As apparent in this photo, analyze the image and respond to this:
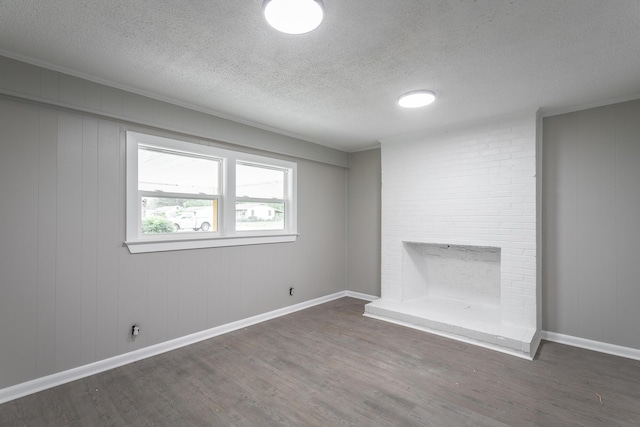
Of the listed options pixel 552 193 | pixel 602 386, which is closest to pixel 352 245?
pixel 552 193

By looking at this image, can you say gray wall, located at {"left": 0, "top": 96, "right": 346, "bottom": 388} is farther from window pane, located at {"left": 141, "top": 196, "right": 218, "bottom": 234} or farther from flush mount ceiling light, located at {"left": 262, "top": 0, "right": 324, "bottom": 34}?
flush mount ceiling light, located at {"left": 262, "top": 0, "right": 324, "bottom": 34}

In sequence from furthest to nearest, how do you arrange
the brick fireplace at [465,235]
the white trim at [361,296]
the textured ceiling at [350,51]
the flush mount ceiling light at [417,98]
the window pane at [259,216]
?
1. the white trim at [361,296]
2. the window pane at [259,216]
3. the brick fireplace at [465,235]
4. the flush mount ceiling light at [417,98]
5. the textured ceiling at [350,51]

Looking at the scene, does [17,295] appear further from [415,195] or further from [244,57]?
[415,195]

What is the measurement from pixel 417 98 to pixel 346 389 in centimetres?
270

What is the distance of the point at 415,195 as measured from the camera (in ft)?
14.5

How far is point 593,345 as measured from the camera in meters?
3.25

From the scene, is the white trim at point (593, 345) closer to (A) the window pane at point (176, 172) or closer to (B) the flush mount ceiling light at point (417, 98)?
(B) the flush mount ceiling light at point (417, 98)

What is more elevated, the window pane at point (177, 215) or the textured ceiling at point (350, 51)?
the textured ceiling at point (350, 51)

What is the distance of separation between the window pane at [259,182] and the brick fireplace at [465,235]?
5.34 feet

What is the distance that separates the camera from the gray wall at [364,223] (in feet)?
16.9

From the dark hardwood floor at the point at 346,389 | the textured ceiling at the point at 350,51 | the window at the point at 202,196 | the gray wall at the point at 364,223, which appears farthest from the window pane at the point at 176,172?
the gray wall at the point at 364,223

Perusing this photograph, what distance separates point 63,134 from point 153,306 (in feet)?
5.80

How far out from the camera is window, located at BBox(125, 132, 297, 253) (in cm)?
308

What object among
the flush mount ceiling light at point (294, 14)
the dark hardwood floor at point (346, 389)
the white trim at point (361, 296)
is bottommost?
the dark hardwood floor at point (346, 389)
